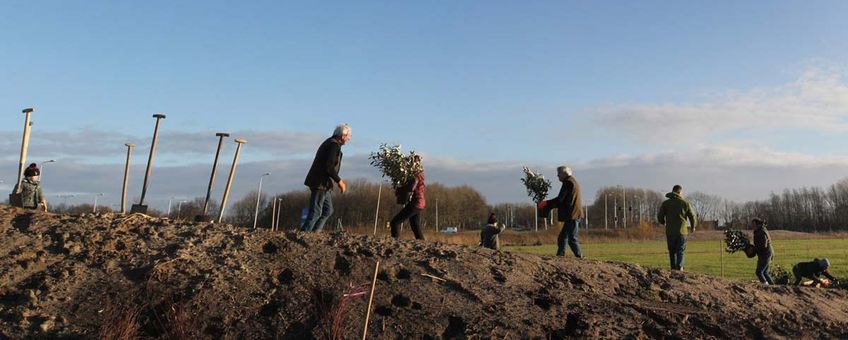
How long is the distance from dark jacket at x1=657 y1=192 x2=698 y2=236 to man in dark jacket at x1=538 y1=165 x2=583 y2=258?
1790mm

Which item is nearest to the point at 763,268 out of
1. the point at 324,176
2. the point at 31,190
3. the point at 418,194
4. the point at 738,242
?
the point at 738,242

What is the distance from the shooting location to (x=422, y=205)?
9.64 metres

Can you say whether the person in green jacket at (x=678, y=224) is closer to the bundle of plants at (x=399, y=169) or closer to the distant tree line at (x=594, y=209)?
the bundle of plants at (x=399, y=169)

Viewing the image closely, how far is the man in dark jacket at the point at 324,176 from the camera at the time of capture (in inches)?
327

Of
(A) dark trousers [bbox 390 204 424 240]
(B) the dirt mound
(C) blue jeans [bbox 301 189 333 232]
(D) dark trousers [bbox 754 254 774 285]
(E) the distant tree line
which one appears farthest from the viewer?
(E) the distant tree line

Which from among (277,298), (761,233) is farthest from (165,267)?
(761,233)

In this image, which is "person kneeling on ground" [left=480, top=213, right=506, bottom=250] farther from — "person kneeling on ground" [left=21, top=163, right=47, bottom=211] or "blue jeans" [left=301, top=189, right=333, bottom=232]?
"person kneeling on ground" [left=21, top=163, right=47, bottom=211]

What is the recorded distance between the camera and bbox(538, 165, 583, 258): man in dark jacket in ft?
32.8

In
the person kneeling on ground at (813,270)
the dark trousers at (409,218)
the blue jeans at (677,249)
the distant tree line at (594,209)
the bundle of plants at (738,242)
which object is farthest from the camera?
the distant tree line at (594,209)

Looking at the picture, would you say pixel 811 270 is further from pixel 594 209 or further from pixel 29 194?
pixel 594 209

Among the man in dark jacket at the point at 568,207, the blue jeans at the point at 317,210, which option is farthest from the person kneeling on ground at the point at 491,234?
the blue jeans at the point at 317,210

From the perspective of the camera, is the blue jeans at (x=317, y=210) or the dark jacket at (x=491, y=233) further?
the dark jacket at (x=491, y=233)

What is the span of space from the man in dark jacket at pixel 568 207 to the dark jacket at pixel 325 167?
3.60m

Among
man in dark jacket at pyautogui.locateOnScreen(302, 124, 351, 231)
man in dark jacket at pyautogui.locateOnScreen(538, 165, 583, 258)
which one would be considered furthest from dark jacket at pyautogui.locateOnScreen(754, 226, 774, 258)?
man in dark jacket at pyautogui.locateOnScreen(302, 124, 351, 231)
